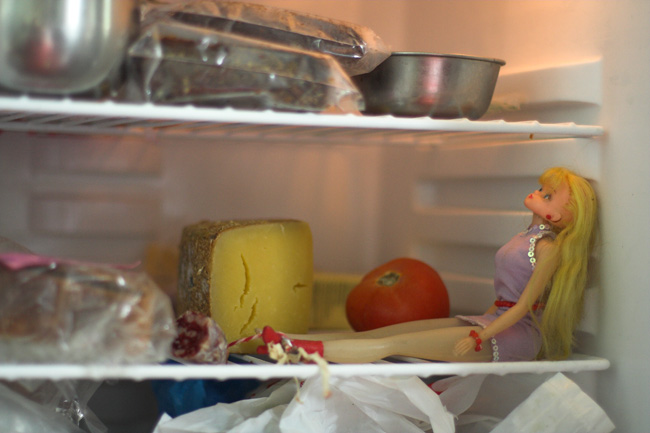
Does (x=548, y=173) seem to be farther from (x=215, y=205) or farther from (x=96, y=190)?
(x=96, y=190)

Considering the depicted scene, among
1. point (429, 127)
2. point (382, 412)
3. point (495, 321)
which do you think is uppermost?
point (429, 127)

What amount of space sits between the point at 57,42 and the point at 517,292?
29.5 inches

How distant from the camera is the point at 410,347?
1077 mm

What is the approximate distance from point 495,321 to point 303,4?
956mm

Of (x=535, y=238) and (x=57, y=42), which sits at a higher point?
(x=57, y=42)

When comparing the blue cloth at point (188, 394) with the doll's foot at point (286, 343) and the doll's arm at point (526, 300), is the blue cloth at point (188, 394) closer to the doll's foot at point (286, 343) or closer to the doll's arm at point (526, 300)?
the doll's foot at point (286, 343)

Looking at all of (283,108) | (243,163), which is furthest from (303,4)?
(283,108)

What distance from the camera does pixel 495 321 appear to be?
3.45ft

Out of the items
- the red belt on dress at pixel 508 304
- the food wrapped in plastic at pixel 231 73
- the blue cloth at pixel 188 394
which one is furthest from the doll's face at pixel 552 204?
the blue cloth at pixel 188 394

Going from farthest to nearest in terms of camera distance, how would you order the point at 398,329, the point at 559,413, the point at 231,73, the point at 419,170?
the point at 419,170 < the point at 398,329 < the point at 559,413 < the point at 231,73

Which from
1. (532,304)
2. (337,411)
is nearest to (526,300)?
(532,304)

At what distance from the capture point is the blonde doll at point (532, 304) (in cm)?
105

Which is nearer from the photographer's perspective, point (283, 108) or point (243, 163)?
point (283, 108)

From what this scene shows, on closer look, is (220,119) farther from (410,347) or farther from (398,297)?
(398,297)
